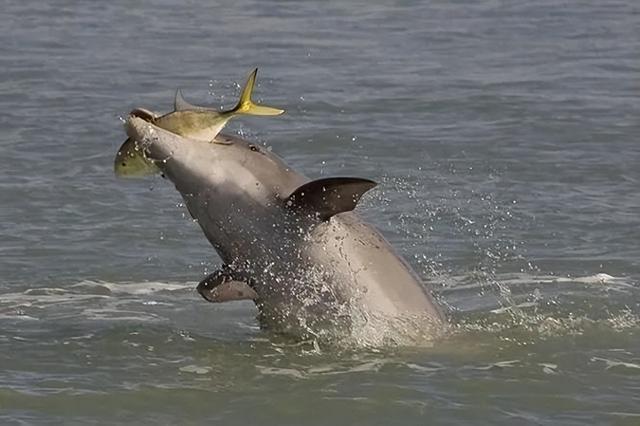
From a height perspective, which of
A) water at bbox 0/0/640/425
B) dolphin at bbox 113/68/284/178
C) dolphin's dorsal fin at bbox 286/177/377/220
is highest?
dolphin at bbox 113/68/284/178

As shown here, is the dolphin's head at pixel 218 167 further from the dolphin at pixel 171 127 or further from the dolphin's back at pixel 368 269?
the dolphin's back at pixel 368 269

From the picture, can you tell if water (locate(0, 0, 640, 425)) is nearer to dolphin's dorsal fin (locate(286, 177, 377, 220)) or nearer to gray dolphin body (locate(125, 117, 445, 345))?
gray dolphin body (locate(125, 117, 445, 345))

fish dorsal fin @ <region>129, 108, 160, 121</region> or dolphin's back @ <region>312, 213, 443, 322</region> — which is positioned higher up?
fish dorsal fin @ <region>129, 108, 160, 121</region>

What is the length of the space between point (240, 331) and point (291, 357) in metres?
0.94

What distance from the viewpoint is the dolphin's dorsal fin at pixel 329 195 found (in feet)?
35.2

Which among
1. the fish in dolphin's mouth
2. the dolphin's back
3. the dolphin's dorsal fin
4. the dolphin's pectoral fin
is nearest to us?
the dolphin's dorsal fin

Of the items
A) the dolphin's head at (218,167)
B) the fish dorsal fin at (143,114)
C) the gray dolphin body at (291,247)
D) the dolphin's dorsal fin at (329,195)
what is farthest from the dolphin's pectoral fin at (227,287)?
the fish dorsal fin at (143,114)

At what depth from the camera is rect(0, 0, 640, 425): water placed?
10945 mm

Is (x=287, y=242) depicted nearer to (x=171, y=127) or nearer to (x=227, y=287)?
(x=227, y=287)

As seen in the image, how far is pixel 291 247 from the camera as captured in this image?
1127 centimetres

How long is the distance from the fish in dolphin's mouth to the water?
27cm

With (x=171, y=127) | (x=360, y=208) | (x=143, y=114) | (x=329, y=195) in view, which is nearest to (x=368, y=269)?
(x=329, y=195)

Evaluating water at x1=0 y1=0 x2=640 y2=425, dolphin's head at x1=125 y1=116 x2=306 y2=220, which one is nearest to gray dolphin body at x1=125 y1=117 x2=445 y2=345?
dolphin's head at x1=125 y1=116 x2=306 y2=220

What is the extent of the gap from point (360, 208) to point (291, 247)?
452 cm
